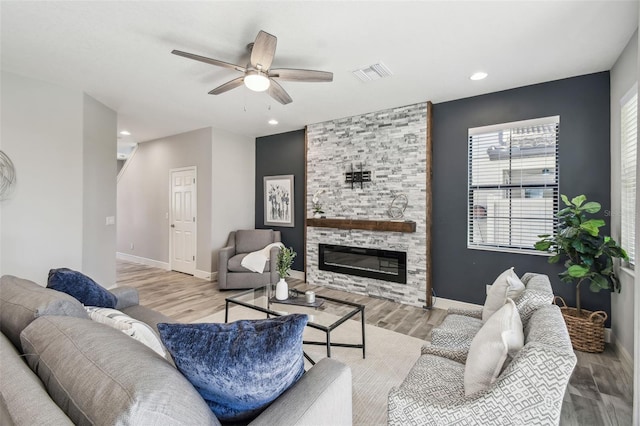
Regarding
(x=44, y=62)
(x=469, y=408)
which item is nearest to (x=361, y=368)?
(x=469, y=408)

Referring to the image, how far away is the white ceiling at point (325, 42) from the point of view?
6.82 ft

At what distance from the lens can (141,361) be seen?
89cm

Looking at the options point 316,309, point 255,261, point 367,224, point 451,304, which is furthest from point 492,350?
point 255,261

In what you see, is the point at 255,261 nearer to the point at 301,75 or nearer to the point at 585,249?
the point at 301,75

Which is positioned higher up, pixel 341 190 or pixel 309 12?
pixel 309 12

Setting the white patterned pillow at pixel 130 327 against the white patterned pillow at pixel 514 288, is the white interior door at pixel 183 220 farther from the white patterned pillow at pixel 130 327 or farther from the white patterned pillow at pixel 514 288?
the white patterned pillow at pixel 514 288

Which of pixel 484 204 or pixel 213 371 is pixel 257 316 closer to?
pixel 213 371

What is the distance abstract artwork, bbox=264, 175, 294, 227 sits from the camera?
550 cm

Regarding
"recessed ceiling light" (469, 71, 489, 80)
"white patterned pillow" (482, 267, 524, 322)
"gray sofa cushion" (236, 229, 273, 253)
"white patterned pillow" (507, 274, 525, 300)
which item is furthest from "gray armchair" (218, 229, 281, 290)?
"recessed ceiling light" (469, 71, 489, 80)

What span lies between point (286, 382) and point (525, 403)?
35.5 inches

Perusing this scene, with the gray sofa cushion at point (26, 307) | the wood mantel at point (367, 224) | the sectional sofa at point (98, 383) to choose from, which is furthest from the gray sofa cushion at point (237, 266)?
the sectional sofa at point (98, 383)

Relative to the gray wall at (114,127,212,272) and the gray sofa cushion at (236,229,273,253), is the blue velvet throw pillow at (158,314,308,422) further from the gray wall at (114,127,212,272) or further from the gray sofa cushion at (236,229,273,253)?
the gray wall at (114,127,212,272)

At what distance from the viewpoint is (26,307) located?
1309 mm

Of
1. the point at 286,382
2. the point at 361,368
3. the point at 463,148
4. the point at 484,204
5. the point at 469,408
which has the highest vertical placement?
the point at 463,148
